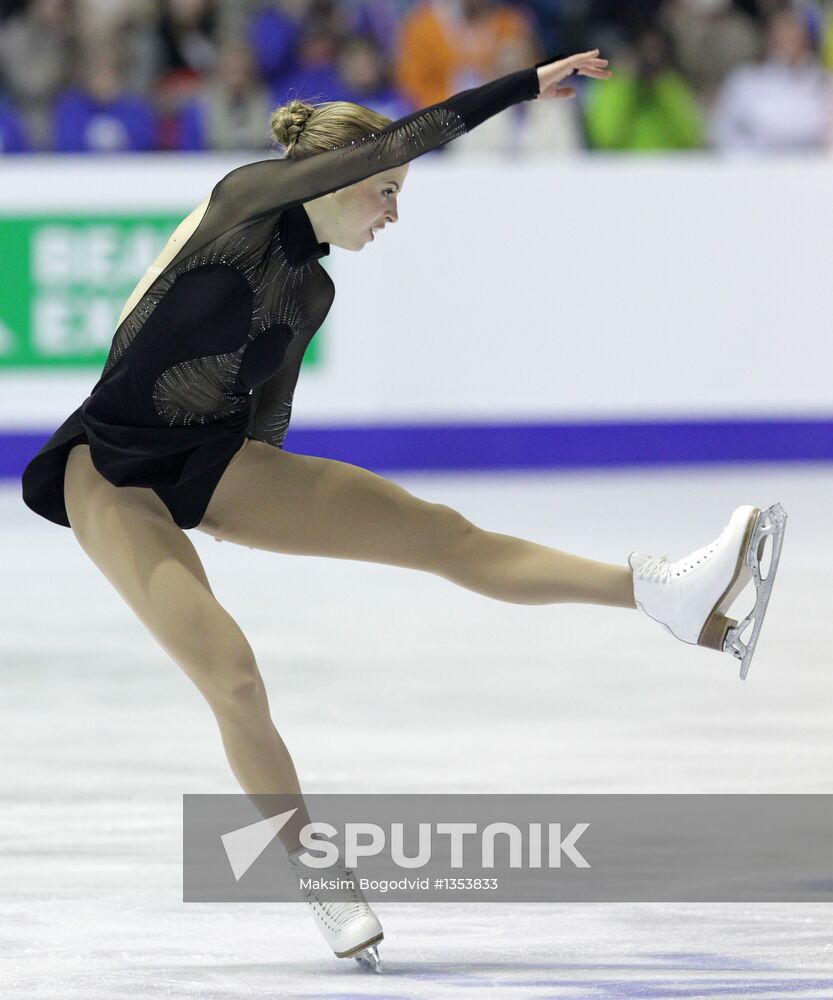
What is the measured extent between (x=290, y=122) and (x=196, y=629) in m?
0.79

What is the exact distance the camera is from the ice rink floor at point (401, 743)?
104 inches

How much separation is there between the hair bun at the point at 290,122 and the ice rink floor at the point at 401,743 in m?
1.23

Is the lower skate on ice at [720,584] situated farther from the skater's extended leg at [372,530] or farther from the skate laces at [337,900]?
the skate laces at [337,900]

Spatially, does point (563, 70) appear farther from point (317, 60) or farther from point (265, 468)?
point (317, 60)

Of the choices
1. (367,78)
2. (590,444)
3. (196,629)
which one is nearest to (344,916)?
(196,629)

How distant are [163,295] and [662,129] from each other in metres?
6.47

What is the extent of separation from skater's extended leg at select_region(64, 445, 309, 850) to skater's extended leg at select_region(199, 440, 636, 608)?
178 millimetres

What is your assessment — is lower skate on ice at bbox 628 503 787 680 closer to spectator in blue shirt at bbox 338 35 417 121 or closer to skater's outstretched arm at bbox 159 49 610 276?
skater's outstretched arm at bbox 159 49 610 276

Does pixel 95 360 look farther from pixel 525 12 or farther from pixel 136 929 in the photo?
pixel 136 929

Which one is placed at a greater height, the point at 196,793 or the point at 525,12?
the point at 525,12

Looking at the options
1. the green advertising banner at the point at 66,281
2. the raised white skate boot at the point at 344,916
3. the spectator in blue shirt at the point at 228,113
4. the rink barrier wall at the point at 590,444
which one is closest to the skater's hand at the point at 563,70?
the raised white skate boot at the point at 344,916

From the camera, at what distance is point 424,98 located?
876 centimetres

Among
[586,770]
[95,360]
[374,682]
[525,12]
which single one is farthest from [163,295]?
[525,12]

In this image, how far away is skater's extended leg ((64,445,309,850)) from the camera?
2.63 meters
